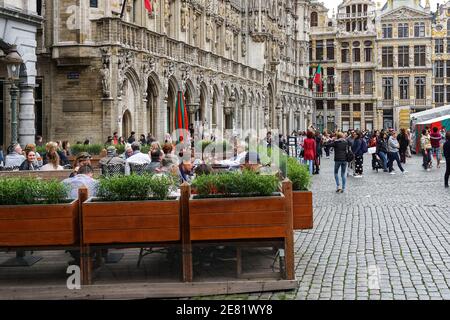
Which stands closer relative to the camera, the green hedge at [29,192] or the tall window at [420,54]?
the green hedge at [29,192]

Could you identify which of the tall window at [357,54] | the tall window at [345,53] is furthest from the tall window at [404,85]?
the tall window at [345,53]

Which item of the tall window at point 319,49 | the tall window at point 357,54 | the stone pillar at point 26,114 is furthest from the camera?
the tall window at point 319,49

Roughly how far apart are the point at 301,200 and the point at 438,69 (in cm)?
7604

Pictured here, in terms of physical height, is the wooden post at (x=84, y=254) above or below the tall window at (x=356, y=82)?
below

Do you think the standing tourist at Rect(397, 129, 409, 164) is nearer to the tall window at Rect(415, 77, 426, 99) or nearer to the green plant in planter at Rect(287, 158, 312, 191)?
the green plant in planter at Rect(287, 158, 312, 191)

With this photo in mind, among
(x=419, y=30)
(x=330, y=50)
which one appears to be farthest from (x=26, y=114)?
(x=419, y=30)

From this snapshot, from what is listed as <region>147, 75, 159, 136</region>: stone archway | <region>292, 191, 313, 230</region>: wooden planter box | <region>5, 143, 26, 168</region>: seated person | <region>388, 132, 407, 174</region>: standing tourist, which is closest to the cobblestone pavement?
<region>292, 191, 313, 230</region>: wooden planter box

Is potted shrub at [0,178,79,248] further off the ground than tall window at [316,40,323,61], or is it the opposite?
tall window at [316,40,323,61]

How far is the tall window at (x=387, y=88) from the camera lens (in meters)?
81.6

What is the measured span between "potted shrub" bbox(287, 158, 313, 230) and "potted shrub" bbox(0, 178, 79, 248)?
122 inches

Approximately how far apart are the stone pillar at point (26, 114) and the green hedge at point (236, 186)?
15.5 m

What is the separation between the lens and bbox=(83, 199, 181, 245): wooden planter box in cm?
736

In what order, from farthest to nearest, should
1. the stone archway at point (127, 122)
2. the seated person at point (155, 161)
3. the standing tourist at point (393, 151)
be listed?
the stone archway at point (127, 122), the standing tourist at point (393, 151), the seated person at point (155, 161)

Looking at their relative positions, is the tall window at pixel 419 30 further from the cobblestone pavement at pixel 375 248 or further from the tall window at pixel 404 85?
the cobblestone pavement at pixel 375 248
